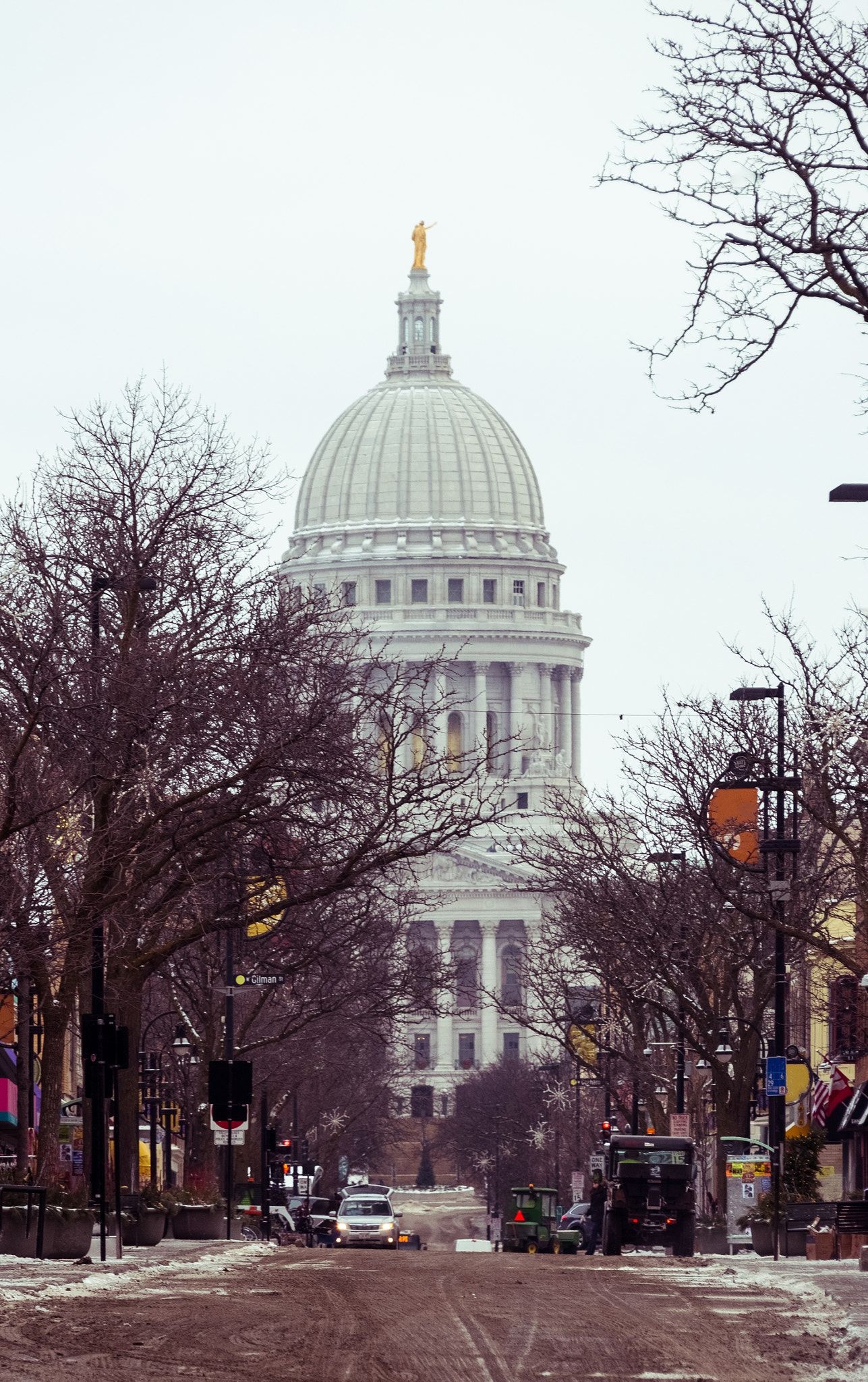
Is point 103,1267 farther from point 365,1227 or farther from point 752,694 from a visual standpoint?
point 365,1227

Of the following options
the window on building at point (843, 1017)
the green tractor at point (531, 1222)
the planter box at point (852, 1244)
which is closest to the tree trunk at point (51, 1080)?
the planter box at point (852, 1244)

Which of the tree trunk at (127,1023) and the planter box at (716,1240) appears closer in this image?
the tree trunk at (127,1023)

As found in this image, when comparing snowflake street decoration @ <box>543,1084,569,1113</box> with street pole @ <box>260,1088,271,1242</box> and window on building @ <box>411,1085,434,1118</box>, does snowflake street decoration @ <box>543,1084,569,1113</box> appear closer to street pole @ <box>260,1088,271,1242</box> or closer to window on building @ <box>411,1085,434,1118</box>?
window on building @ <box>411,1085,434,1118</box>

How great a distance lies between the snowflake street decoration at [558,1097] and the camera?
4491 inches

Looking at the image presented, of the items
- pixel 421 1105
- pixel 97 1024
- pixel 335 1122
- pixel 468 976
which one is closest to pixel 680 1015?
pixel 97 1024

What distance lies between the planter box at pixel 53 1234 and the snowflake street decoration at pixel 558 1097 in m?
81.6

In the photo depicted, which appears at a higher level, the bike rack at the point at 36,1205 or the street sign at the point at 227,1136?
the street sign at the point at 227,1136

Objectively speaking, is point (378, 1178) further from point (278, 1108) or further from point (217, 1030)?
point (217, 1030)

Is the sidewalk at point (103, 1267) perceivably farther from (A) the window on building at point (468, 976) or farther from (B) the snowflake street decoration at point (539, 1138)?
(B) the snowflake street decoration at point (539, 1138)

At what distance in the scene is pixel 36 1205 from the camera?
104 ft

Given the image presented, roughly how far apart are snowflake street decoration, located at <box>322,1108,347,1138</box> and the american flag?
4047cm

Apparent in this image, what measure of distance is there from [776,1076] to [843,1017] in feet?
58.3

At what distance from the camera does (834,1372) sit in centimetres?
1786

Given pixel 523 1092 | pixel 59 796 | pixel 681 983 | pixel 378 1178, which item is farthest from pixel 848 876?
pixel 378 1178
